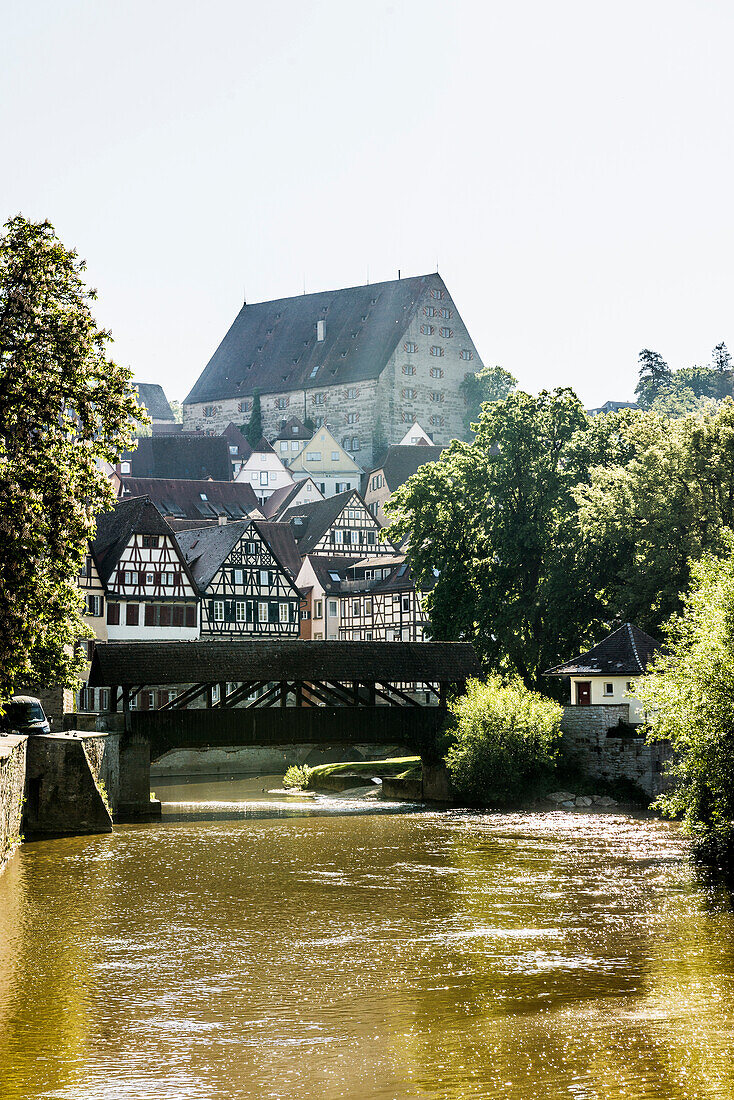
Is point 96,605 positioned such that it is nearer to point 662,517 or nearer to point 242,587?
point 242,587

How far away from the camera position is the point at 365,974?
11586mm

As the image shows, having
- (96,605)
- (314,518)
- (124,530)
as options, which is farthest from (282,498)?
(96,605)

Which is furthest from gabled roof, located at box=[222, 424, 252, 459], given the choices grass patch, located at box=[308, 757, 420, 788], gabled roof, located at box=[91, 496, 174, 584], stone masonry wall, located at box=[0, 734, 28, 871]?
stone masonry wall, located at box=[0, 734, 28, 871]

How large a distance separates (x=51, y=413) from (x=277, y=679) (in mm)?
16064

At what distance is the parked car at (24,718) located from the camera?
24859 mm

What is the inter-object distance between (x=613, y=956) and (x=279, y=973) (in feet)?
9.75

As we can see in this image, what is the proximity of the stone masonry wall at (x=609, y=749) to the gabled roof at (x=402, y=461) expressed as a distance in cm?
4568

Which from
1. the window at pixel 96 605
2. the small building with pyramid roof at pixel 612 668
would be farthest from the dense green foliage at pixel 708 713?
the window at pixel 96 605

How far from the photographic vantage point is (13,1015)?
10094mm

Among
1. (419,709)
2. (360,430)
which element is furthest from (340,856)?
(360,430)

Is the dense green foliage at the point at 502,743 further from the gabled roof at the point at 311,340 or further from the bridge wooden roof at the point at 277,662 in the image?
the gabled roof at the point at 311,340

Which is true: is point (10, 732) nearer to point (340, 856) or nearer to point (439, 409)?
point (340, 856)

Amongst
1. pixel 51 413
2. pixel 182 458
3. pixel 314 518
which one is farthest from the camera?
pixel 182 458

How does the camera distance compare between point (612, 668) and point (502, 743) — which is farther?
point (612, 668)
